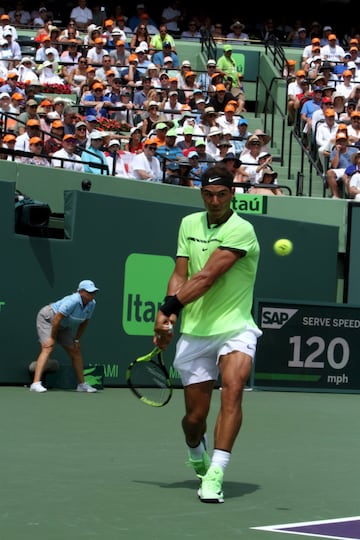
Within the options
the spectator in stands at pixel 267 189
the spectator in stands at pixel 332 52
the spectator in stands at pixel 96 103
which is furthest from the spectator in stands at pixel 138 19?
the spectator in stands at pixel 267 189

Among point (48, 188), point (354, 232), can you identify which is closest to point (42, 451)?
point (48, 188)

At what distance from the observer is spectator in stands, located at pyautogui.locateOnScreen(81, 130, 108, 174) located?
55.7 feet

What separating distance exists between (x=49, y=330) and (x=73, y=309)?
0.44 meters

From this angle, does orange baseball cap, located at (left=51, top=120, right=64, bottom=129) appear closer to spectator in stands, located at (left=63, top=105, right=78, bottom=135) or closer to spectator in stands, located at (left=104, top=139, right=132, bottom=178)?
spectator in stands, located at (left=63, top=105, right=78, bottom=135)

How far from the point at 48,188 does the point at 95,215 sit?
147 centimetres

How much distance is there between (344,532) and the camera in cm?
565

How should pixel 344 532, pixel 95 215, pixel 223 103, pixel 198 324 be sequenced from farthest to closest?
pixel 223 103, pixel 95 215, pixel 198 324, pixel 344 532

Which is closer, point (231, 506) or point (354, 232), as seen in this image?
point (231, 506)

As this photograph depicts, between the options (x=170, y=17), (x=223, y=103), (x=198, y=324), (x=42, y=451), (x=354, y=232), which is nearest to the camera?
(x=198, y=324)

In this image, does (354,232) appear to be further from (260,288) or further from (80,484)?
(80,484)

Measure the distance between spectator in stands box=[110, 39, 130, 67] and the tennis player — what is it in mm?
16331

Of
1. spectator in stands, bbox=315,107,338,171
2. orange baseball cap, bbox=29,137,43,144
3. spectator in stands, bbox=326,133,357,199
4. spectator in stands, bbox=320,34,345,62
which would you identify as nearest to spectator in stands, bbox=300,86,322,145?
spectator in stands, bbox=315,107,338,171

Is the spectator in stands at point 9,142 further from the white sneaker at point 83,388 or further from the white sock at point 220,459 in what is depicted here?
the white sock at point 220,459

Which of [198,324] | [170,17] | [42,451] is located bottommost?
[42,451]
